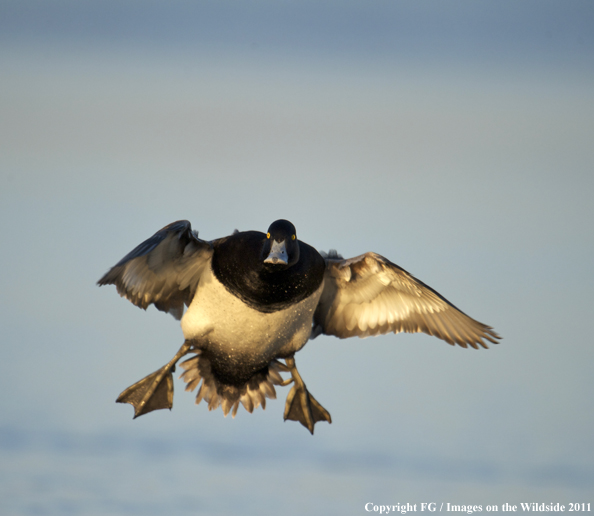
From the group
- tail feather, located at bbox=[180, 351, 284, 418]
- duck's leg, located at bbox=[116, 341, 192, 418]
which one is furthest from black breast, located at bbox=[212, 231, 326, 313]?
tail feather, located at bbox=[180, 351, 284, 418]

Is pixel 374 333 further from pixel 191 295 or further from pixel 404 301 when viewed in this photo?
pixel 191 295

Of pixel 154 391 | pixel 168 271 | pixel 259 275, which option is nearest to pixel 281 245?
pixel 259 275

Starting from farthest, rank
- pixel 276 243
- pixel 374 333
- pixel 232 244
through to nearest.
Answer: pixel 374 333 < pixel 232 244 < pixel 276 243

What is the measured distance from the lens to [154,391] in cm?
818

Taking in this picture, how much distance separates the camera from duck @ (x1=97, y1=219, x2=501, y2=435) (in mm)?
7328

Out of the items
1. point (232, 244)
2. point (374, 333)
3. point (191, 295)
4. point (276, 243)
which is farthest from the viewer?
point (374, 333)

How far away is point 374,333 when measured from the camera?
880 cm

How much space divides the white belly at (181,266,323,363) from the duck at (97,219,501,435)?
0.5 inches

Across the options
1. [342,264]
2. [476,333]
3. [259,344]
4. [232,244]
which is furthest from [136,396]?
[476,333]

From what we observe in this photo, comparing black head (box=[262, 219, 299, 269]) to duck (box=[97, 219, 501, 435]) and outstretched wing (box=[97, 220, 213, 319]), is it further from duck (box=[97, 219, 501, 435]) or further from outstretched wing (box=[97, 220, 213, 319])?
outstretched wing (box=[97, 220, 213, 319])

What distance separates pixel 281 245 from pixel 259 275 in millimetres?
412

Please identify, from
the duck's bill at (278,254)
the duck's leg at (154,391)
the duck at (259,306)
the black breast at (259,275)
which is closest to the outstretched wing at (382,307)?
the duck at (259,306)

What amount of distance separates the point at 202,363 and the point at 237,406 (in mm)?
684

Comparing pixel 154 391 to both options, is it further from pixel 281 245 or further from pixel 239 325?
pixel 281 245
